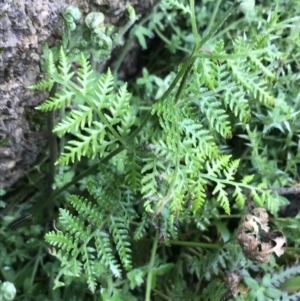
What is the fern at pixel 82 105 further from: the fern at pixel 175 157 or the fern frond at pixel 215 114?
the fern frond at pixel 215 114

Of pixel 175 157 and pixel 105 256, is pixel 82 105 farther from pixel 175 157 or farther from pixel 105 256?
pixel 105 256

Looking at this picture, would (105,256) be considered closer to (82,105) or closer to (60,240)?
(60,240)

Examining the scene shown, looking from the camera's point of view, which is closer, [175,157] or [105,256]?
[175,157]

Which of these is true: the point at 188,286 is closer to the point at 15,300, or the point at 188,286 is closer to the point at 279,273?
the point at 279,273

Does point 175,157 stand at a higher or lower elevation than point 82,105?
lower

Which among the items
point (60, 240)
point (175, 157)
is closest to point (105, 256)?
point (60, 240)

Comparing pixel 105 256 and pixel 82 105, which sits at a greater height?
pixel 82 105

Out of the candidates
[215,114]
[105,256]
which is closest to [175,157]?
[215,114]

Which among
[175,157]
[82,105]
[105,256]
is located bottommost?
[105,256]

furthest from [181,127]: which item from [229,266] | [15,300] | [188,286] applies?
[15,300]

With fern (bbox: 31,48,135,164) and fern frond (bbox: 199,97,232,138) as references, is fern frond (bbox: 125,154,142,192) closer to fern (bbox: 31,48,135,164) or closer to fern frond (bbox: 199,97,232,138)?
fern (bbox: 31,48,135,164)

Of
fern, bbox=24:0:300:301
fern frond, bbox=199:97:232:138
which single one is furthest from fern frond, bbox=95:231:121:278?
fern frond, bbox=199:97:232:138
